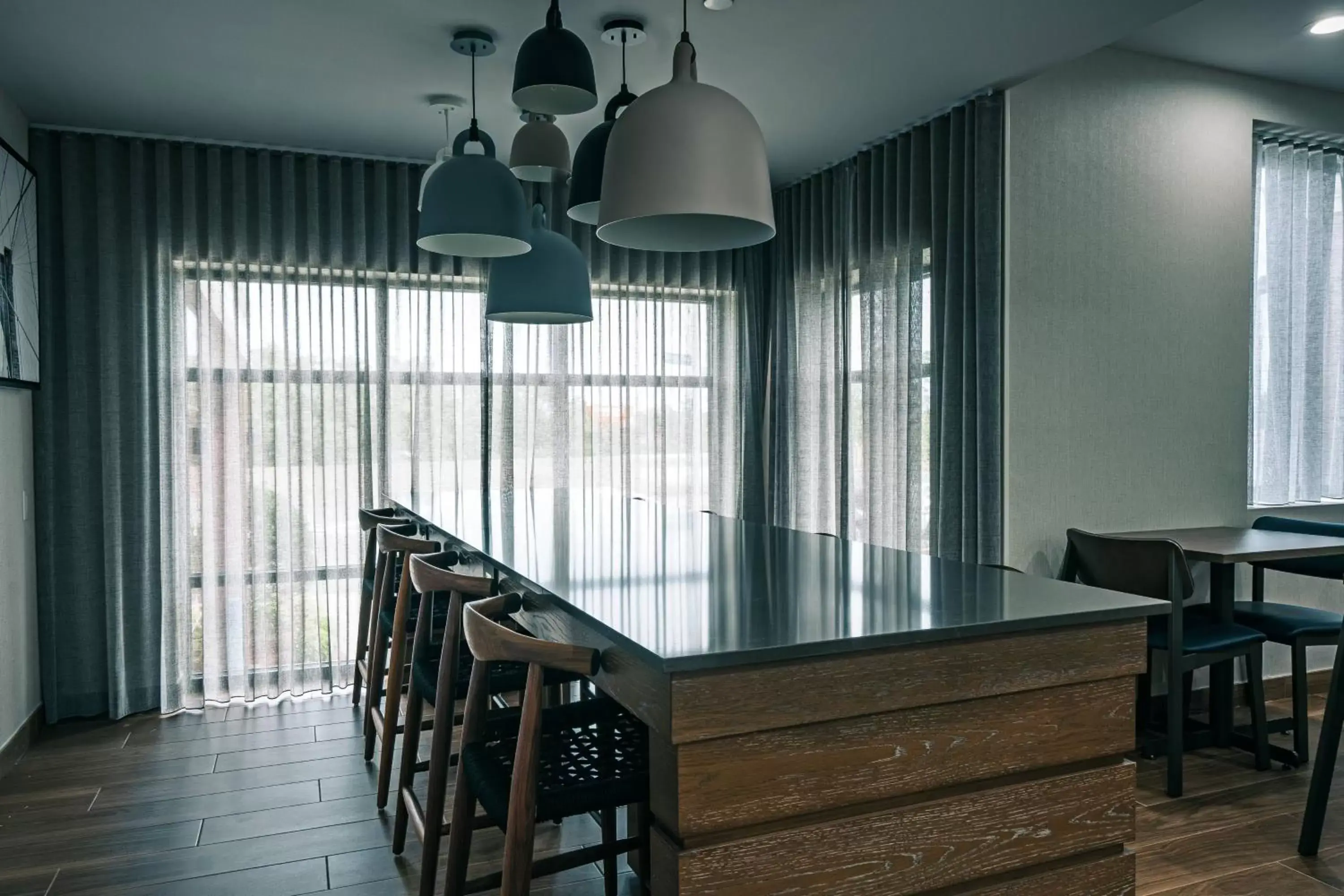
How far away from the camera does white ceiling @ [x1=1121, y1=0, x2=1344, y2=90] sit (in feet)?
11.5

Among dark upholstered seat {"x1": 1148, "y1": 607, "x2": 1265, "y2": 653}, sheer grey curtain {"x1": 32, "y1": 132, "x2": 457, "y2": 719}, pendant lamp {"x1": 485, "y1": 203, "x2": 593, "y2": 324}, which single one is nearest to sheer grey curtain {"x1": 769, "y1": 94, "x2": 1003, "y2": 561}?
dark upholstered seat {"x1": 1148, "y1": 607, "x2": 1265, "y2": 653}

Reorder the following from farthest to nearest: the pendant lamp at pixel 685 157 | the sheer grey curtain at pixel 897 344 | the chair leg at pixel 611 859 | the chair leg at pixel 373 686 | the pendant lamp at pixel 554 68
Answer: the sheer grey curtain at pixel 897 344, the chair leg at pixel 373 686, the pendant lamp at pixel 554 68, the chair leg at pixel 611 859, the pendant lamp at pixel 685 157

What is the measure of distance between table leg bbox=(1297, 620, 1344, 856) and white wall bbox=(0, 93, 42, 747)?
4501 mm

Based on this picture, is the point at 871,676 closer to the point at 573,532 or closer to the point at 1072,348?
the point at 573,532

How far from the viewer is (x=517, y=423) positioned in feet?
16.3

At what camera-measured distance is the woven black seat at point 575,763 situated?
66.7 inches

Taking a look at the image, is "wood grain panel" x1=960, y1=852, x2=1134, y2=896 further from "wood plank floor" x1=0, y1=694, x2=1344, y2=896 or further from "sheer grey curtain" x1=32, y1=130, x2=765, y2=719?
"sheer grey curtain" x1=32, y1=130, x2=765, y2=719

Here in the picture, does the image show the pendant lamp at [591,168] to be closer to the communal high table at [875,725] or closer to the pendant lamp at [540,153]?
the pendant lamp at [540,153]

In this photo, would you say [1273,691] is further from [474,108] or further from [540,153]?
[474,108]

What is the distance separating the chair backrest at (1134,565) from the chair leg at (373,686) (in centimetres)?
256

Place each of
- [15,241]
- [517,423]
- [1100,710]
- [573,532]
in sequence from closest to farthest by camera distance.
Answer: [1100,710], [573,532], [15,241], [517,423]

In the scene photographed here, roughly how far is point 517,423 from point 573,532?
2.23m

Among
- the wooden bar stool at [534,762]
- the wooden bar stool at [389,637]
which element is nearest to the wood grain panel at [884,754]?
the wooden bar stool at [534,762]

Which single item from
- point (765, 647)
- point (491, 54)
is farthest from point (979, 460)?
point (765, 647)
